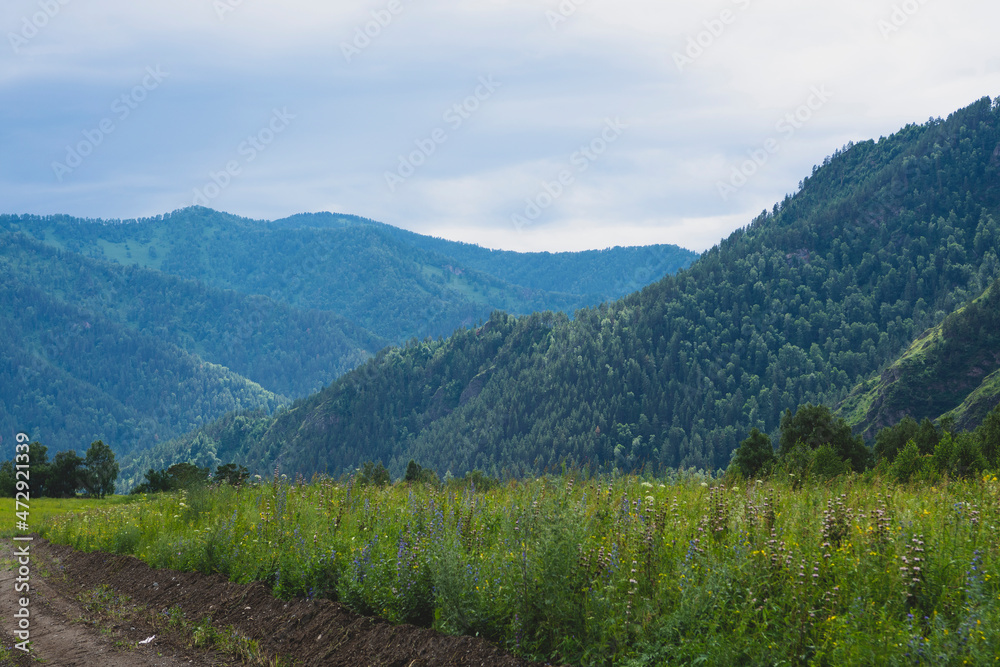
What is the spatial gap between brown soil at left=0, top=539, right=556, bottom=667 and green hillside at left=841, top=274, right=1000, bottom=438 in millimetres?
146174

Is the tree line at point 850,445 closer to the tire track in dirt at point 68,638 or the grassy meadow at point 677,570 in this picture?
the grassy meadow at point 677,570

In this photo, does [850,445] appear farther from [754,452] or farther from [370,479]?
[370,479]

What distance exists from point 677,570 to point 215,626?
19.4ft

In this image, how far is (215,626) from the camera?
9.53 m

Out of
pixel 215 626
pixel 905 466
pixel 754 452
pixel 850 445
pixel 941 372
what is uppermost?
pixel 215 626

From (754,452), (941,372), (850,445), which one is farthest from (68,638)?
(941,372)

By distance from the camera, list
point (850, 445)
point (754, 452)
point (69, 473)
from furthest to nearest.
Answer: point (69, 473), point (850, 445), point (754, 452)

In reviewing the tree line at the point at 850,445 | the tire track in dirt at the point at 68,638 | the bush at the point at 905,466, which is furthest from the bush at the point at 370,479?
the bush at the point at 905,466

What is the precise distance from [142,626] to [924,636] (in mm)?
9282

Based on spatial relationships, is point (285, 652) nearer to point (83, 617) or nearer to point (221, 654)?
point (221, 654)

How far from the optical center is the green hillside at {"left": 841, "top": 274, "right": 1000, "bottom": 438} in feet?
473

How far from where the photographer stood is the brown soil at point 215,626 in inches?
310

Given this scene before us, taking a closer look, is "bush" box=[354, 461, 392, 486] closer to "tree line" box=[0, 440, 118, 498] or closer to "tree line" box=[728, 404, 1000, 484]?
"tree line" box=[728, 404, 1000, 484]

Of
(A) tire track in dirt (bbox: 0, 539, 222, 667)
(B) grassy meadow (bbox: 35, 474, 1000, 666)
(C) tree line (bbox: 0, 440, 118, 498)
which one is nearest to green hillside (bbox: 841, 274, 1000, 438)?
(C) tree line (bbox: 0, 440, 118, 498)
